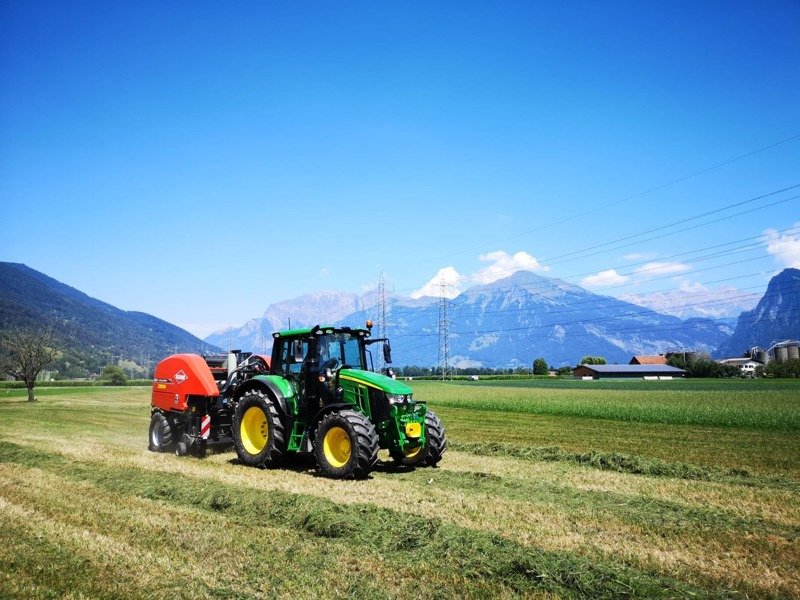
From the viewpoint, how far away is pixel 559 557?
5793mm

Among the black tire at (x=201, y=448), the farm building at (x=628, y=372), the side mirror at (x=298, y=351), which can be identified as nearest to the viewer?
the side mirror at (x=298, y=351)

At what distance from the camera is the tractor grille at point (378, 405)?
413 inches

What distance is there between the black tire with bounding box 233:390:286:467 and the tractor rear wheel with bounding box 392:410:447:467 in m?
2.13

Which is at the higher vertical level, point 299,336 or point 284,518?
point 299,336

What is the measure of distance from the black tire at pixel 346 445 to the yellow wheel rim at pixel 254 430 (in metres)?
1.56

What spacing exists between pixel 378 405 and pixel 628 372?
390 ft

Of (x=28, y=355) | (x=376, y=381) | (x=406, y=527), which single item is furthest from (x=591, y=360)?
(x=406, y=527)

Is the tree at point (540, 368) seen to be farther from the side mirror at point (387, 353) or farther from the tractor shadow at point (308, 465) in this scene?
the side mirror at point (387, 353)

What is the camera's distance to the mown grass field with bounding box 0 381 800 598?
530 cm

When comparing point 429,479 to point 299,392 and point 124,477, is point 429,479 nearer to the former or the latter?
point 299,392

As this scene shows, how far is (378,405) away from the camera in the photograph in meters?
10.6

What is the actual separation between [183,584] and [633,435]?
601 inches

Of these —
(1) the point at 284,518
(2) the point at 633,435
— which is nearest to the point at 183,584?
(1) the point at 284,518

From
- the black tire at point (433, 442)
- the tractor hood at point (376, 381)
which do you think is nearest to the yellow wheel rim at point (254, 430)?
the tractor hood at point (376, 381)
